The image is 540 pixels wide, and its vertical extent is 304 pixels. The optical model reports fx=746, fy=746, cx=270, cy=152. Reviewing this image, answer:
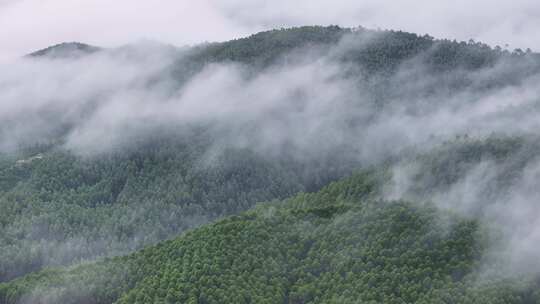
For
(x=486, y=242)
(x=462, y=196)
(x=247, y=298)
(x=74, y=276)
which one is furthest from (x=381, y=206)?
(x=74, y=276)

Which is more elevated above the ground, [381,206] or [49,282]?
[381,206]

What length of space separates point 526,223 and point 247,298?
224 ft

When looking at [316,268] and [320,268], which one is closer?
[316,268]

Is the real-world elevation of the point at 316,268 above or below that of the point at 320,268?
above

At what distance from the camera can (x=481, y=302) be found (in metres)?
142

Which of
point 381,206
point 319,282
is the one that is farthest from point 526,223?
point 319,282

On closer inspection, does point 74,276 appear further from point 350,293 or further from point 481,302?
point 481,302

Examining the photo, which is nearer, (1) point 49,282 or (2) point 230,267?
(2) point 230,267

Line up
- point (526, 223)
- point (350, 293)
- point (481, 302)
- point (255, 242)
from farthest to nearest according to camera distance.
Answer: point (255, 242) → point (526, 223) → point (350, 293) → point (481, 302)

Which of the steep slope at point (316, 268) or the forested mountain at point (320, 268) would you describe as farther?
the steep slope at point (316, 268)

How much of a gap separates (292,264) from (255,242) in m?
14.6

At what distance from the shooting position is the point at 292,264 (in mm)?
178875

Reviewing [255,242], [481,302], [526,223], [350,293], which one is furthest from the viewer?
[255,242]

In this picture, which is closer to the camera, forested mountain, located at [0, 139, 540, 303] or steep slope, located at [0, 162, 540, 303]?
forested mountain, located at [0, 139, 540, 303]
